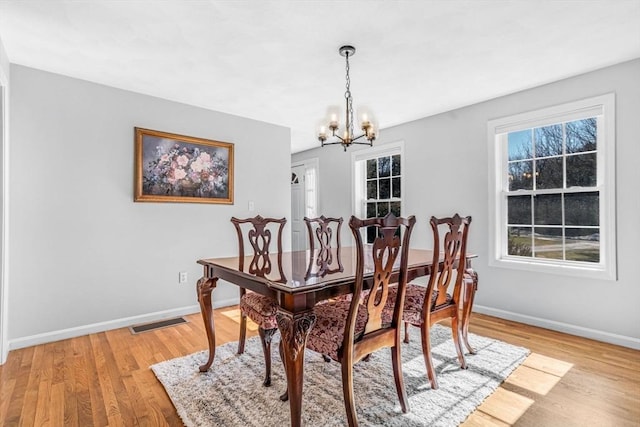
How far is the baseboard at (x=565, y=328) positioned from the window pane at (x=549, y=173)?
129 cm

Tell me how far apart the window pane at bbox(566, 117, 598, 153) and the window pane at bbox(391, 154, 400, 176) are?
6.27 ft

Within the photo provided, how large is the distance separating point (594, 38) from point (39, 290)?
4.75 meters

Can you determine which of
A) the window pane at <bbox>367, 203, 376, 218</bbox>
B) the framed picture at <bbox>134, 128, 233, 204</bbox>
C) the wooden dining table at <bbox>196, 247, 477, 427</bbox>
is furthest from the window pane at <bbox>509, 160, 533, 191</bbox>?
the framed picture at <bbox>134, 128, 233, 204</bbox>

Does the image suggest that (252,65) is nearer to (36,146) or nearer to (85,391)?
(36,146)

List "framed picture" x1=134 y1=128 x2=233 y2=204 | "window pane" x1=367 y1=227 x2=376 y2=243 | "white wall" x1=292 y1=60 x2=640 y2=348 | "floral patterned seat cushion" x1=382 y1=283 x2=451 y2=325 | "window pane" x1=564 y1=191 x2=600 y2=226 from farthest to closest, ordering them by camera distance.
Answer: "window pane" x1=367 y1=227 x2=376 y2=243
"framed picture" x1=134 y1=128 x2=233 y2=204
"window pane" x1=564 y1=191 x2=600 y2=226
"white wall" x1=292 y1=60 x2=640 y2=348
"floral patterned seat cushion" x1=382 y1=283 x2=451 y2=325

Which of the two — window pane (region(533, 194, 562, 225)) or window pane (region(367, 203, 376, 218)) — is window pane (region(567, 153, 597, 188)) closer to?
window pane (region(533, 194, 562, 225))

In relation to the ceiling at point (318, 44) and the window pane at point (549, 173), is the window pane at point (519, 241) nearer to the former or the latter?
the window pane at point (549, 173)

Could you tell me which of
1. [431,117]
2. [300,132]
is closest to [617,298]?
[431,117]

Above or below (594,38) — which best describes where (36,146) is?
below

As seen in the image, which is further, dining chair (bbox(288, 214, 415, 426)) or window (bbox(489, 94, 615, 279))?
window (bbox(489, 94, 615, 279))

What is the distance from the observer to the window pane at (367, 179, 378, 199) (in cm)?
485

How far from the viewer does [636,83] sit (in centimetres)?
262

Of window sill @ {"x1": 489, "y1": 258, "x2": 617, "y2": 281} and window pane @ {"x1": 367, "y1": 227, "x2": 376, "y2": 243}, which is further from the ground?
window pane @ {"x1": 367, "y1": 227, "x2": 376, "y2": 243}

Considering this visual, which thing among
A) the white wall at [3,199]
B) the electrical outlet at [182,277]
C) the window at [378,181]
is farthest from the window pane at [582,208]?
the white wall at [3,199]
